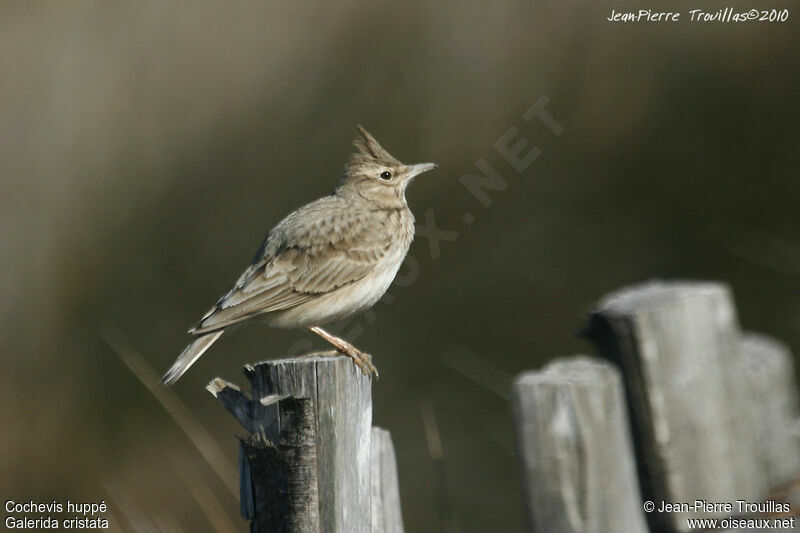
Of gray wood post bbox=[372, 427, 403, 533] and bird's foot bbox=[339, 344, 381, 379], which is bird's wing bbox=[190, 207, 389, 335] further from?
gray wood post bbox=[372, 427, 403, 533]

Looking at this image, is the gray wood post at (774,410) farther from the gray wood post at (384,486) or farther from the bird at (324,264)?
the bird at (324,264)

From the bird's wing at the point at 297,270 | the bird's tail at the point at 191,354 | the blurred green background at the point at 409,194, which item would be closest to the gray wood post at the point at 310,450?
the bird's tail at the point at 191,354

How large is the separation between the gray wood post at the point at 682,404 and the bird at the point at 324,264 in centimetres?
141

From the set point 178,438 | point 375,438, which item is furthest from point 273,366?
point 178,438

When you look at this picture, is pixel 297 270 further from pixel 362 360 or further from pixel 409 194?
pixel 409 194

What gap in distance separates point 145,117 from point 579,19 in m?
3.55

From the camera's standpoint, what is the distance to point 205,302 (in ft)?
25.8

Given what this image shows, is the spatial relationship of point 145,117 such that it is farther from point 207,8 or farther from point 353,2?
point 353,2

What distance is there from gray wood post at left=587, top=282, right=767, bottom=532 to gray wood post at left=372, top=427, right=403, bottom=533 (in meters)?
0.92

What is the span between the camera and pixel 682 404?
2.89 meters

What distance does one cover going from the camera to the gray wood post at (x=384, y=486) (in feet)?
11.3

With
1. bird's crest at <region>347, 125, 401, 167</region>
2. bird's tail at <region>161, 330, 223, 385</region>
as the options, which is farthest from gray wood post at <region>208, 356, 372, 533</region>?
bird's crest at <region>347, 125, 401, 167</region>

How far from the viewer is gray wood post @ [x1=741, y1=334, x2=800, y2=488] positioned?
3.09 meters

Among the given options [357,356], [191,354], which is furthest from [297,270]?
[357,356]
